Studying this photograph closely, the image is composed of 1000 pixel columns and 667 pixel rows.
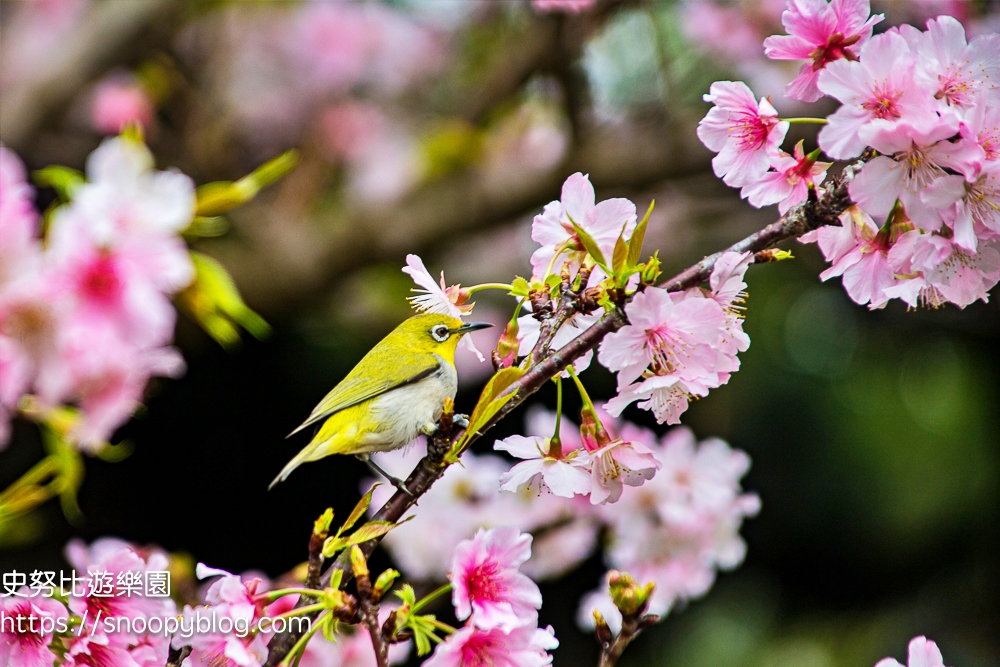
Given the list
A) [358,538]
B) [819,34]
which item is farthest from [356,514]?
[819,34]

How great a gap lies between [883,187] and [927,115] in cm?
7

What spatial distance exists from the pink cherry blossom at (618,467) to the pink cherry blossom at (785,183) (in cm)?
30

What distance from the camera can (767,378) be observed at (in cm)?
396

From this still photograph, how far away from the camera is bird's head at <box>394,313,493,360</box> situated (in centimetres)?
122

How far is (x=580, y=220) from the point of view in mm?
900

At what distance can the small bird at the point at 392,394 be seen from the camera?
117cm

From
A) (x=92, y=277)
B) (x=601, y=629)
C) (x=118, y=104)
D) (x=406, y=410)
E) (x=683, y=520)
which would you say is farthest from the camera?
(x=118, y=104)

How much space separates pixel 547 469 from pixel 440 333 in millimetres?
406

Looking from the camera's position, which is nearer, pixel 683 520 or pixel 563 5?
pixel 683 520

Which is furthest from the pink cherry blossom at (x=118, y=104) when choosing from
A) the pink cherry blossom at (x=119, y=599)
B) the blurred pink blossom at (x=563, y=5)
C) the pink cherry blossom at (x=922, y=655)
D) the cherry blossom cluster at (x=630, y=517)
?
the pink cherry blossom at (x=922, y=655)

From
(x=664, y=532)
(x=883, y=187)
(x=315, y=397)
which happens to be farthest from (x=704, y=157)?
(x=315, y=397)

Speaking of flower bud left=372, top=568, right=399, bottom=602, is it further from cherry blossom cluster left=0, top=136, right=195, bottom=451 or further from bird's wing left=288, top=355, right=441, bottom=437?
bird's wing left=288, top=355, right=441, bottom=437

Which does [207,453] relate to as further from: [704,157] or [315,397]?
[704,157]

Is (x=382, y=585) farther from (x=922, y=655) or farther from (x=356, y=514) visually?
(x=922, y=655)
